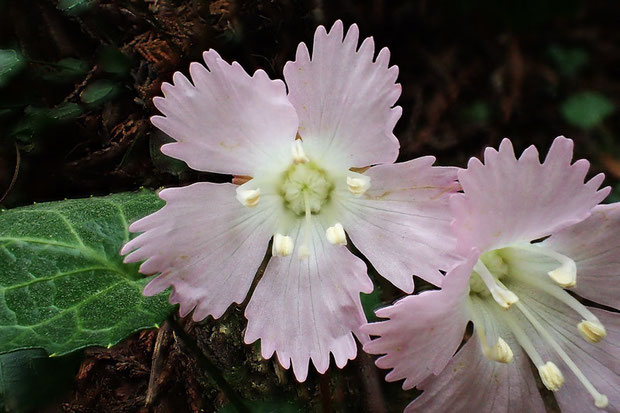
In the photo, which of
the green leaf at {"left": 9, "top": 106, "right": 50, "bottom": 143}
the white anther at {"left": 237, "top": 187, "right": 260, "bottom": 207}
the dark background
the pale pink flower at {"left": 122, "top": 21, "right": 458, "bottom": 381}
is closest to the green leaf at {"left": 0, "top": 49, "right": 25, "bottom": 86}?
the dark background

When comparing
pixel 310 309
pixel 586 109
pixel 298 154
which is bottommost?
pixel 310 309

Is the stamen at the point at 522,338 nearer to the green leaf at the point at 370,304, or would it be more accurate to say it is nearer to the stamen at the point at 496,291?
the stamen at the point at 496,291

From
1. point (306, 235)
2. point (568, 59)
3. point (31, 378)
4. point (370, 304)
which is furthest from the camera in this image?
point (568, 59)

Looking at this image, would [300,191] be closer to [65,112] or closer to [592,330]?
[592,330]

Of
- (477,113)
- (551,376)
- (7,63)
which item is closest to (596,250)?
(551,376)

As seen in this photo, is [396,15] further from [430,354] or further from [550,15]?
[430,354]

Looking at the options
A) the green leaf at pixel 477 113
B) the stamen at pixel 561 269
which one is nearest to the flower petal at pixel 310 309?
the stamen at pixel 561 269

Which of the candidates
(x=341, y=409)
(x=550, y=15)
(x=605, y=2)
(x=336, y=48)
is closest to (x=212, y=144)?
(x=336, y=48)
